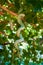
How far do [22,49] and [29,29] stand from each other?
0.19 metres

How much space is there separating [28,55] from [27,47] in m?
0.08

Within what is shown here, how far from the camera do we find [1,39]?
6.24 feet

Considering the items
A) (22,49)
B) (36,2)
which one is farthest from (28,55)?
(36,2)

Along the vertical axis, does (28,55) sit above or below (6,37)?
below

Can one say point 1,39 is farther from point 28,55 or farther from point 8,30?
point 28,55

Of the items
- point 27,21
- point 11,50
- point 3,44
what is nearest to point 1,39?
point 3,44

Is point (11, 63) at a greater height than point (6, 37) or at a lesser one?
lesser

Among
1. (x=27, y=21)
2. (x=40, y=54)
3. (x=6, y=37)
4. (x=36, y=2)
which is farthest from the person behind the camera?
(x=6, y=37)

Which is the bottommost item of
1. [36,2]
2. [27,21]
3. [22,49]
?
[36,2]

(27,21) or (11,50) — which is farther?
(11,50)

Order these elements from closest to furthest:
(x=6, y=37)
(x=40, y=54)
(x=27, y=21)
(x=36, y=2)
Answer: (x=36, y=2), (x=27, y=21), (x=40, y=54), (x=6, y=37)

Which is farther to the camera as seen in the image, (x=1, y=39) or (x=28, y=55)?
(x=1, y=39)

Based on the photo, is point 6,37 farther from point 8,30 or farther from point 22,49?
point 22,49

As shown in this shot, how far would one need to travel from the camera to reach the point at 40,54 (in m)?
1.73
